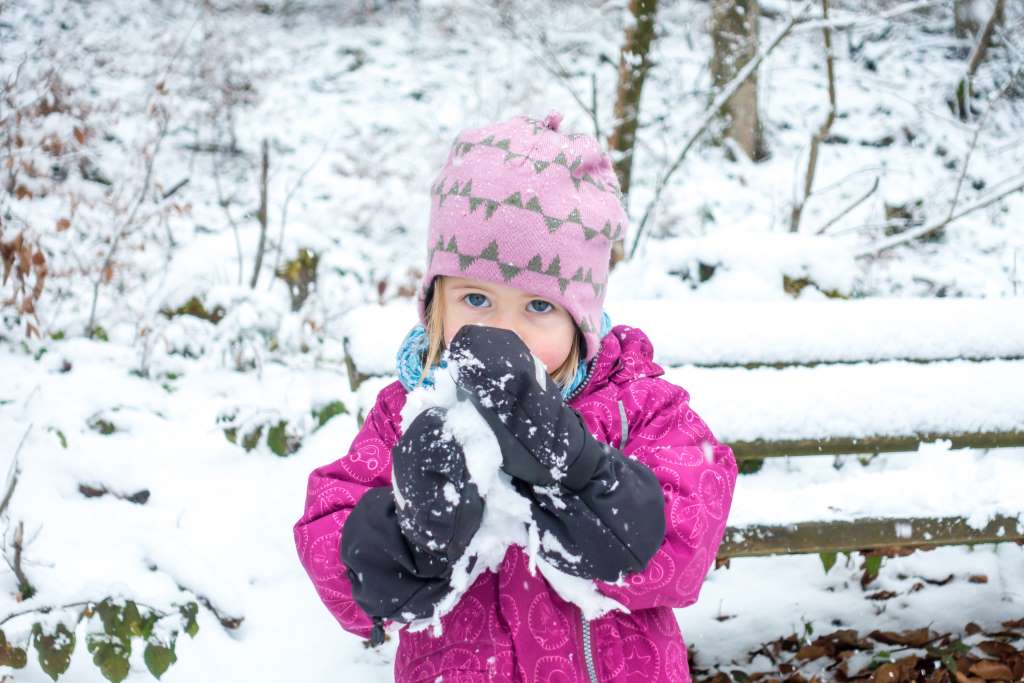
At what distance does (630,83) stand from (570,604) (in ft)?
12.2

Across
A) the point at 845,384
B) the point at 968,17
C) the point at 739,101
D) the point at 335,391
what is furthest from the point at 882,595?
the point at 968,17

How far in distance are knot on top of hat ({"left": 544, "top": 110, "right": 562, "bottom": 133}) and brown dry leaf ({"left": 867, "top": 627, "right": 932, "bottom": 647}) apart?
1.95 m

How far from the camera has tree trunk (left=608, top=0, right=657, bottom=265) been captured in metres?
4.36

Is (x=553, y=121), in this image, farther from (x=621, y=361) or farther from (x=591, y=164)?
(x=621, y=361)

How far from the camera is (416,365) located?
5.18 ft

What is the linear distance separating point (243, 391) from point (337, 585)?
2.58 m

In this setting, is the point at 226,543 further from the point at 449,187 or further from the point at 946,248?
the point at 946,248

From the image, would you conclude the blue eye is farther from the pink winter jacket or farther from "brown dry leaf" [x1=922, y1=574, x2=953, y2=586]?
"brown dry leaf" [x1=922, y1=574, x2=953, y2=586]

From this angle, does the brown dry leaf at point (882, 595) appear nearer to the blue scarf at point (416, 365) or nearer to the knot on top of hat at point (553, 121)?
the blue scarf at point (416, 365)

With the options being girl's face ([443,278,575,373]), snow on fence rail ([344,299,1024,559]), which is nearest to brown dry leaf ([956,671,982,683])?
snow on fence rail ([344,299,1024,559])

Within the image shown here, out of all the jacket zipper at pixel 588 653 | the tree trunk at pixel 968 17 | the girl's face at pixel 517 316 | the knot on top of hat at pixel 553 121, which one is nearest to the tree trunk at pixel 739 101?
the tree trunk at pixel 968 17

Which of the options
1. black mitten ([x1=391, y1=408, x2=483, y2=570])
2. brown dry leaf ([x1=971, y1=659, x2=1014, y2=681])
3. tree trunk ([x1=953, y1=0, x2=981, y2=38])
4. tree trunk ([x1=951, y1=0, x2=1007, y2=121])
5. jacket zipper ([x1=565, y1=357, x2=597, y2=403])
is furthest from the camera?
tree trunk ([x1=953, y1=0, x2=981, y2=38])

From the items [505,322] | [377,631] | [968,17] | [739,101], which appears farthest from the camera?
[968,17]

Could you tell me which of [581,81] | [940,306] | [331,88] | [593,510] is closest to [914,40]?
[581,81]
